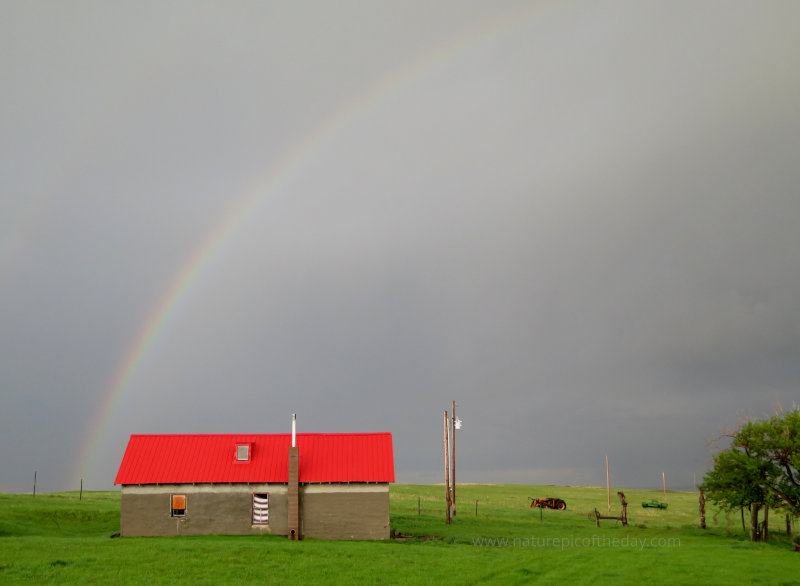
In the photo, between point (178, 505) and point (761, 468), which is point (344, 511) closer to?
point (178, 505)

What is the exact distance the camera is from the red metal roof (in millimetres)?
47438

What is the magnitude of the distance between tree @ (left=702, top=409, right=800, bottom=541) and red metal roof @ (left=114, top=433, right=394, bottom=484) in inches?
A: 949

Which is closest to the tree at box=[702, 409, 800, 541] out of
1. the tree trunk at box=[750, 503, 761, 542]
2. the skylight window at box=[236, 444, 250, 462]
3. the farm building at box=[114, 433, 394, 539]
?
the tree trunk at box=[750, 503, 761, 542]

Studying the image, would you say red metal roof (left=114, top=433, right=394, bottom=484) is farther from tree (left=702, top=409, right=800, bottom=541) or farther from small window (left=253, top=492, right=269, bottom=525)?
tree (left=702, top=409, right=800, bottom=541)

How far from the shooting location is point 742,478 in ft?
164

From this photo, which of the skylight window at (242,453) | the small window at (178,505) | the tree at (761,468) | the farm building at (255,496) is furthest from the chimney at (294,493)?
the tree at (761,468)

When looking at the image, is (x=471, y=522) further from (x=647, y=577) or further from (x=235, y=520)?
(x=647, y=577)

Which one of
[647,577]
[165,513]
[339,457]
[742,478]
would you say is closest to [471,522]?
[339,457]

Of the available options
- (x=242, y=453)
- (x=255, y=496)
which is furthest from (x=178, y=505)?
(x=242, y=453)

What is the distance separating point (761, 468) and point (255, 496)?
113 feet

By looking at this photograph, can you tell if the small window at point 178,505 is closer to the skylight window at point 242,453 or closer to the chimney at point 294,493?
the skylight window at point 242,453

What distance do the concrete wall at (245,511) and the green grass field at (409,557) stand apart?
2.01 metres

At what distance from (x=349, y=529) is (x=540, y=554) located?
46.7 ft

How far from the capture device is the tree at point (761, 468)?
47844 millimetres
